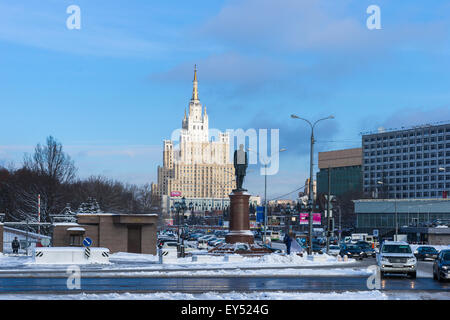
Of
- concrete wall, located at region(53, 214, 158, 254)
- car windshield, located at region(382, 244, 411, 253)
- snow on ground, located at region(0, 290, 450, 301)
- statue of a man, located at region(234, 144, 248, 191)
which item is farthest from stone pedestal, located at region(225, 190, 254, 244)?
snow on ground, located at region(0, 290, 450, 301)

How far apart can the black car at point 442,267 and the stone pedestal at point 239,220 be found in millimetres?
22349

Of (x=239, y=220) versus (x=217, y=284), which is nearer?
(x=217, y=284)

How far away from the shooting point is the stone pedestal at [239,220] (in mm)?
54844

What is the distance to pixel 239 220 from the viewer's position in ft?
180

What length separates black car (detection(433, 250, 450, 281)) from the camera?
3246cm

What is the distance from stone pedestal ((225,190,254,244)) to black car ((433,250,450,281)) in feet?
73.3

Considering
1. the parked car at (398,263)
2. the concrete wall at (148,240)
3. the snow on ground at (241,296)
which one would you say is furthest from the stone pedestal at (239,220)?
the snow on ground at (241,296)

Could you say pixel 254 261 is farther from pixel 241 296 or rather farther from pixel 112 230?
pixel 241 296

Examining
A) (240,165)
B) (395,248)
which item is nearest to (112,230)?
(240,165)

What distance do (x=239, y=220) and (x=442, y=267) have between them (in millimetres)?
24038

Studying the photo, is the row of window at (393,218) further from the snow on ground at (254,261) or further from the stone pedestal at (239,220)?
the snow on ground at (254,261)

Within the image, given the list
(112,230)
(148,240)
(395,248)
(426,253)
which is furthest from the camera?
(426,253)

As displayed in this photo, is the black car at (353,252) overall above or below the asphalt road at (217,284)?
below
